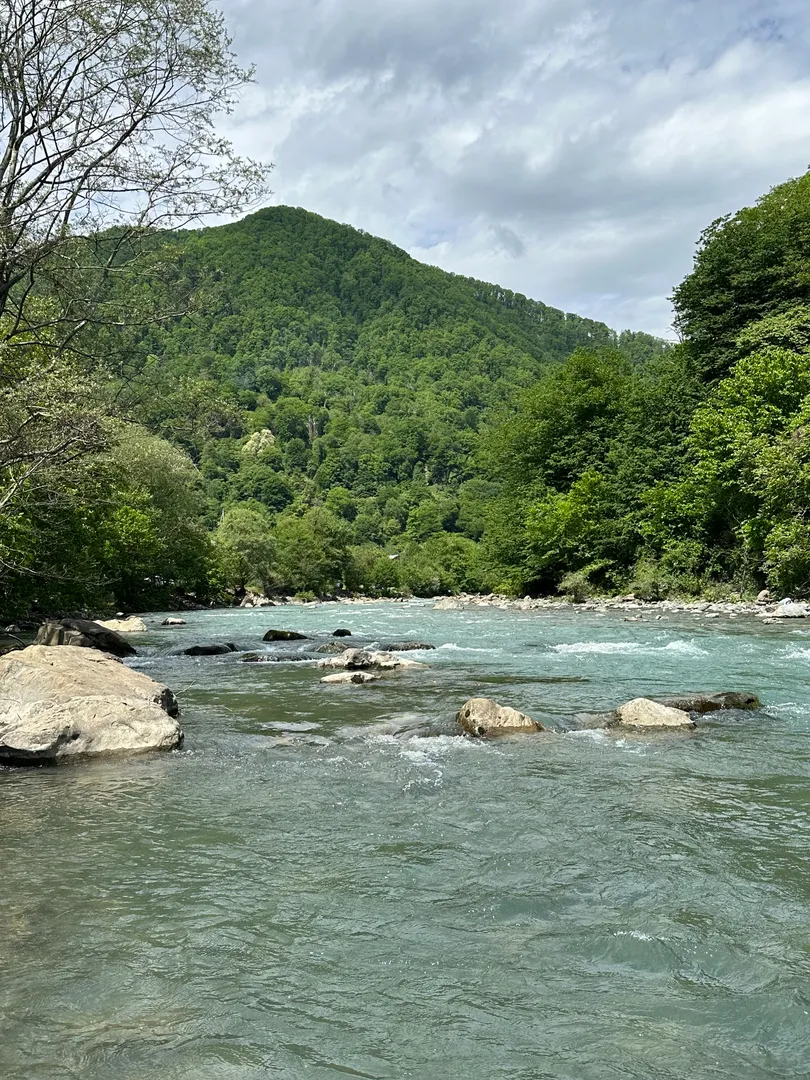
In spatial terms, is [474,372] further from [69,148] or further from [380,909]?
[380,909]

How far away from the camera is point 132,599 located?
43844 millimetres

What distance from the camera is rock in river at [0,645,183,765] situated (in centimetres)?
891

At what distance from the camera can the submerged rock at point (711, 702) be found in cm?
1155

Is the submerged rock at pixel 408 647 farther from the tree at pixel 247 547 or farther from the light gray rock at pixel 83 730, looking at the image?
the tree at pixel 247 547

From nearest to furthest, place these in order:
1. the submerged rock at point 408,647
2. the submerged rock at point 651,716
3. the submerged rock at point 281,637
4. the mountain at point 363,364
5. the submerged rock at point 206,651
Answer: the submerged rock at point 651,716 → the submerged rock at point 206,651 → the submerged rock at point 408,647 → the submerged rock at point 281,637 → the mountain at point 363,364

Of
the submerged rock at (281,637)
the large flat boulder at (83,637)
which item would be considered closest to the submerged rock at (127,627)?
the submerged rock at (281,637)

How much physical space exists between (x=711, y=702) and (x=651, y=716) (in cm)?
170

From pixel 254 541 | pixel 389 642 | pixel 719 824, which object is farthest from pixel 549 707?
pixel 254 541

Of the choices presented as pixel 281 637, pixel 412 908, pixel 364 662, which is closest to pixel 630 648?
pixel 364 662

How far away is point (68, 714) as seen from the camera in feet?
30.3

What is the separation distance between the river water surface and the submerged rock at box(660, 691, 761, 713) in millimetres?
1175

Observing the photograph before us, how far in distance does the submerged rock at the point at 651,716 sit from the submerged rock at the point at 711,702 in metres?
0.75

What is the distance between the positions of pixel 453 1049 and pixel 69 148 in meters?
14.8

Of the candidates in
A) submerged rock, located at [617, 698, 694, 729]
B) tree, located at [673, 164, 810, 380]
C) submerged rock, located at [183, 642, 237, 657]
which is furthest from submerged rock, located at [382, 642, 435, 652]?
tree, located at [673, 164, 810, 380]
